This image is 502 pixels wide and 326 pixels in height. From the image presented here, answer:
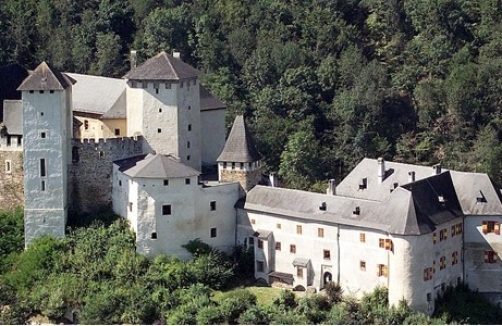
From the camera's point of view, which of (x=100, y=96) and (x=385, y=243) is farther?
(x=100, y=96)

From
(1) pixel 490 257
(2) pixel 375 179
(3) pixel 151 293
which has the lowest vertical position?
(3) pixel 151 293

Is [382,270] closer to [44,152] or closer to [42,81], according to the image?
[44,152]

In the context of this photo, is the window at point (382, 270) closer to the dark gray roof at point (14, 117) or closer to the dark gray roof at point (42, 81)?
the dark gray roof at point (42, 81)

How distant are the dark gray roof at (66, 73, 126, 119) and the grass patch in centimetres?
1223

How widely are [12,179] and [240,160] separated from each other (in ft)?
36.4

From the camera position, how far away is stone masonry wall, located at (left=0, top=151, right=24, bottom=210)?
82.9 m

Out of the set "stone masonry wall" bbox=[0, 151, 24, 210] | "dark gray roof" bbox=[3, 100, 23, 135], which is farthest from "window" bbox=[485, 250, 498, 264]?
"dark gray roof" bbox=[3, 100, 23, 135]

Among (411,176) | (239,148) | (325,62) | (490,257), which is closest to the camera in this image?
(490,257)

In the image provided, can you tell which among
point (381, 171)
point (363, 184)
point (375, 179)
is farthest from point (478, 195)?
point (363, 184)

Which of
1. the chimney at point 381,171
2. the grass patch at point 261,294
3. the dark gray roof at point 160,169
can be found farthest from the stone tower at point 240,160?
the chimney at point 381,171

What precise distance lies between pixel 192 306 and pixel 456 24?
4097 cm

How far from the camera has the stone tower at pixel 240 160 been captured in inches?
3246

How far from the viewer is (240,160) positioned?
82375 mm

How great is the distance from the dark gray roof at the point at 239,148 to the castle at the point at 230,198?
0.07 meters
